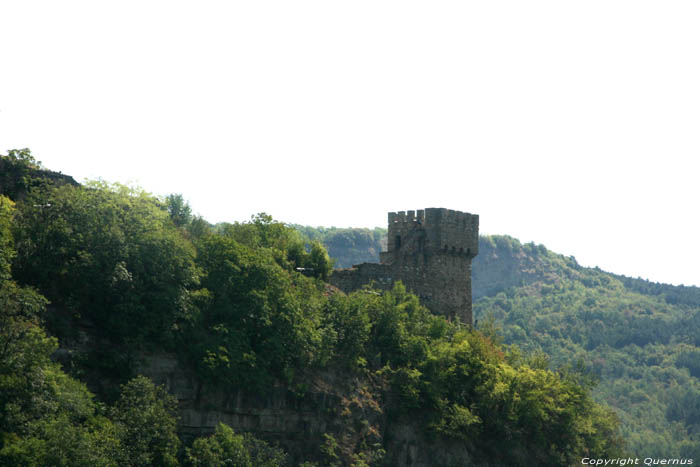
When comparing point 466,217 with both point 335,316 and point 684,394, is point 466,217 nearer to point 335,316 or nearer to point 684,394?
point 335,316

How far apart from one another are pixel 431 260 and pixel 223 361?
847 inches

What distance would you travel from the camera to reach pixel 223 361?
41.3m

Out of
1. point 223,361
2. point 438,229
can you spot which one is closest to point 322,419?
point 223,361

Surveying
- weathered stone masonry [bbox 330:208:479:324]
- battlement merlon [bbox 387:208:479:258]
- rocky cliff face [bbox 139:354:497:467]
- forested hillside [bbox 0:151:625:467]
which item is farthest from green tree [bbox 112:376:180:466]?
battlement merlon [bbox 387:208:479:258]

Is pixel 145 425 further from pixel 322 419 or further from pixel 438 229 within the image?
pixel 438 229

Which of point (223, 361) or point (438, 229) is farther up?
point (438, 229)

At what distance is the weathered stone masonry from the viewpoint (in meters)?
58.8

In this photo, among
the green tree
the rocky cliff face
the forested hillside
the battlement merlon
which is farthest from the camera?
the battlement merlon

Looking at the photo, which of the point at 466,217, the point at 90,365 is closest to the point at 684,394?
the point at 466,217

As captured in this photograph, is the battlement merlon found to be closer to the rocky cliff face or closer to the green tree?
the rocky cliff face

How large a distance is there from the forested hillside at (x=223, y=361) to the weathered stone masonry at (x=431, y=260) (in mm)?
2718

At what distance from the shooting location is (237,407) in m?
42.4

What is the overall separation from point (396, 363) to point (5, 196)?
888 inches

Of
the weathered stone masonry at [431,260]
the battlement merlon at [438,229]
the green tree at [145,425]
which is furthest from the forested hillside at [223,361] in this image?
the battlement merlon at [438,229]
